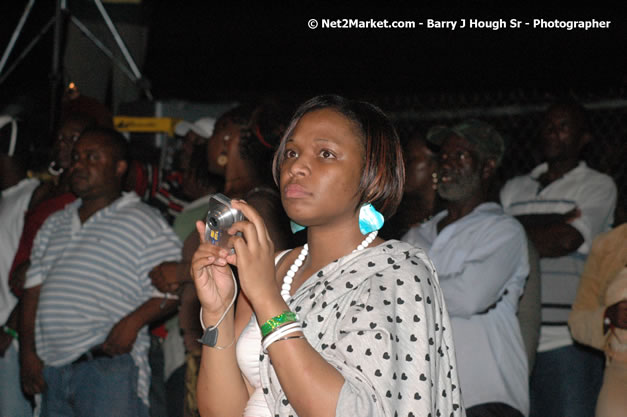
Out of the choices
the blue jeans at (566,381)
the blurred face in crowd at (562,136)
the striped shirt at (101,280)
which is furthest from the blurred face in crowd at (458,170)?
the striped shirt at (101,280)

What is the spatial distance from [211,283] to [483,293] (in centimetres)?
183

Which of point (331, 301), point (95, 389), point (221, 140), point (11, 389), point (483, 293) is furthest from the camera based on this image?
point (11, 389)

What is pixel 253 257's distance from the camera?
5.94 ft

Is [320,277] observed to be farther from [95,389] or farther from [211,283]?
[95,389]

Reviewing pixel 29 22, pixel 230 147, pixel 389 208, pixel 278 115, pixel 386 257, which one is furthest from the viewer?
pixel 29 22

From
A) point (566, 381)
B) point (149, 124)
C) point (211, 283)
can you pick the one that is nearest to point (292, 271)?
point (211, 283)

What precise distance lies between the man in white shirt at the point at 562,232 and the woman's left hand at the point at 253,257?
2897 millimetres

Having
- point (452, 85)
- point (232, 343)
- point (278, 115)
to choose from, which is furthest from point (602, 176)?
point (452, 85)

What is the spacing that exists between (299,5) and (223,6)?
1.81m

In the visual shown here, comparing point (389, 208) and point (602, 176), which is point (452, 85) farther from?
point (389, 208)

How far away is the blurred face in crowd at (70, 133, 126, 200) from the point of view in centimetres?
445

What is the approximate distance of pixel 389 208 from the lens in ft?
7.15

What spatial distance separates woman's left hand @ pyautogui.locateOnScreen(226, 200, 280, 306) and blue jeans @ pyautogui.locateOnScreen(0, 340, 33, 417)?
3835mm

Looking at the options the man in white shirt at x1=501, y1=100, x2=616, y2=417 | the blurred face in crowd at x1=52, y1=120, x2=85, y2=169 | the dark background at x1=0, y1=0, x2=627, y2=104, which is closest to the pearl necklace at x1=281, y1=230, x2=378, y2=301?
the man in white shirt at x1=501, y1=100, x2=616, y2=417
